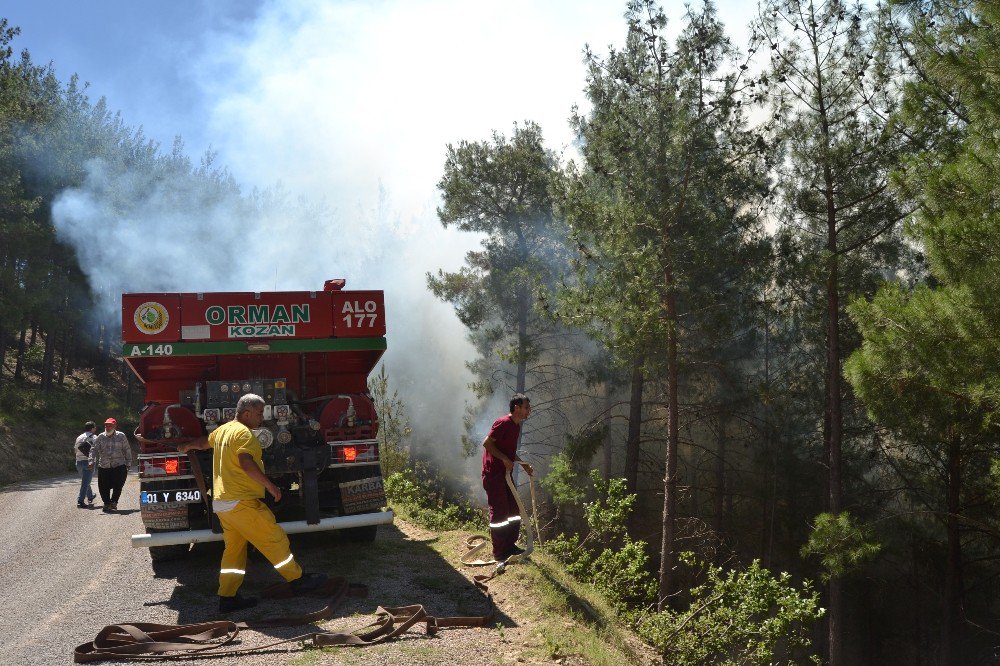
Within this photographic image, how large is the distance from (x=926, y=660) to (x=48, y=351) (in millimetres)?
31741

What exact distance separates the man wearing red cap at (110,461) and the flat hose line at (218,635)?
347 inches

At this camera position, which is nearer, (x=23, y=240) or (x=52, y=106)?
(x=23, y=240)

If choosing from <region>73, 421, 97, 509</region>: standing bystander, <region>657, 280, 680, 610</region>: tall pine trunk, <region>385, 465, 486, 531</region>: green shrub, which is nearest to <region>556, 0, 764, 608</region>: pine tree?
<region>657, 280, 680, 610</region>: tall pine trunk

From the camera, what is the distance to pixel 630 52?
14852 millimetres

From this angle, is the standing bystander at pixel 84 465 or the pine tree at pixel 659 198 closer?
the pine tree at pixel 659 198

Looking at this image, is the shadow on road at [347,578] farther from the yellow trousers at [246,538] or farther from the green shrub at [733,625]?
the green shrub at [733,625]

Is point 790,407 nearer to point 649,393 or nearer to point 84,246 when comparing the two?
point 649,393

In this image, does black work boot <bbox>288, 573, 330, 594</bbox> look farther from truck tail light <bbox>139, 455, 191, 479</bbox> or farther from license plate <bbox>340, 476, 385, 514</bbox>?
truck tail light <bbox>139, 455, 191, 479</bbox>

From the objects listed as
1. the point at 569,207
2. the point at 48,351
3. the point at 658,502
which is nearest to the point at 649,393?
the point at 658,502

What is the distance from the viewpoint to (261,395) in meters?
8.90

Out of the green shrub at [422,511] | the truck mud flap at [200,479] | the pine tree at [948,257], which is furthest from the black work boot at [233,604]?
the pine tree at [948,257]

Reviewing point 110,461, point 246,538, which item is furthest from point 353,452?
point 110,461

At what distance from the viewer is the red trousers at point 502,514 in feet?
24.4

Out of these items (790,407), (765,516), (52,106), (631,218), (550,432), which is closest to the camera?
(631,218)
